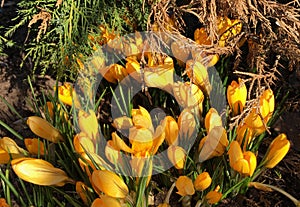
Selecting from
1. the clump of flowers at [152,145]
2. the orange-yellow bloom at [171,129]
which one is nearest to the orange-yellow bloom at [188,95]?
the clump of flowers at [152,145]

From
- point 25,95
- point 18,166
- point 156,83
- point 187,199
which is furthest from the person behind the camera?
point 25,95

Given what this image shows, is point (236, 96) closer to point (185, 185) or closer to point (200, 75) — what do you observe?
point (200, 75)

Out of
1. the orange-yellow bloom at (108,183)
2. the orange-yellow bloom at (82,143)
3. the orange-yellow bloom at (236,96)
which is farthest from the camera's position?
the orange-yellow bloom at (236,96)

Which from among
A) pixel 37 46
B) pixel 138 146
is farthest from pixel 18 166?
pixel 37 46

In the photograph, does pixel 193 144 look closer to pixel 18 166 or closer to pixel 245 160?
pixel 245 160

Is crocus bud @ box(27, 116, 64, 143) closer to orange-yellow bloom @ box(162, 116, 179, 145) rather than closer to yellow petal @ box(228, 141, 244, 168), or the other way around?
orange-yellow bloom @ box(162, 116, 179, 145)

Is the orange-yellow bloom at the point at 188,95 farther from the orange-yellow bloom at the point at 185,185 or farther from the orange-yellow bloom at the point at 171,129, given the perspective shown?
the orange-yellow bloom at the point at 185,185
